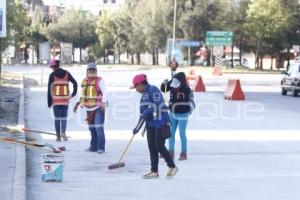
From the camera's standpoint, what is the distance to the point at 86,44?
9931 centimetres

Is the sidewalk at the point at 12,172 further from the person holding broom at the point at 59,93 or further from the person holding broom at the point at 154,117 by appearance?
the person holding broom at the point at 154,117

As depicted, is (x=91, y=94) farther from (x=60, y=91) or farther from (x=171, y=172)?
(x=171, y=172)

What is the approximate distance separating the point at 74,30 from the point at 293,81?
62399mm

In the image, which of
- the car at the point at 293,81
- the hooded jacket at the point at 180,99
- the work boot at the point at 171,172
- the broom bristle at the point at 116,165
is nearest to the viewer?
the work boot at the point at 171,172

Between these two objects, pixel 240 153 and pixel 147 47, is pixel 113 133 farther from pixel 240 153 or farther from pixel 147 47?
pixel 147 47

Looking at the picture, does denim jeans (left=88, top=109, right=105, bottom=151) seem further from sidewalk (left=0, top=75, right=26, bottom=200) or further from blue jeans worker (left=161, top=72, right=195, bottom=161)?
blue jeans worker (left=161, top=72, right=195, bottom=161)

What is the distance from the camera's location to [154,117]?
10.8 meters

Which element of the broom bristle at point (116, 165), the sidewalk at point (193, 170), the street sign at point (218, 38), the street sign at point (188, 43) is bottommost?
the sidewalk at point (193, 170)

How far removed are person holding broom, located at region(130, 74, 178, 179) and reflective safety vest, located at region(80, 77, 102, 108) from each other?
310 cm

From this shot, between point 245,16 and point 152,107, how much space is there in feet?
231

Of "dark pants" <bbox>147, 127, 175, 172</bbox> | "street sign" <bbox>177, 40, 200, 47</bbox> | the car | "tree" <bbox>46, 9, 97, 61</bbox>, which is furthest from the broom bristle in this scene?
"tree" <bbox>46, 9, 97, 61</bbox>

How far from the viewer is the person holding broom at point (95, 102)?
1386 centimetres

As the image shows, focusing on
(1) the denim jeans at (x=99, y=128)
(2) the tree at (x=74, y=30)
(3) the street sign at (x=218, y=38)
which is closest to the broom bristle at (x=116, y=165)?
(1) the denim jeans at (x=99, y=128)

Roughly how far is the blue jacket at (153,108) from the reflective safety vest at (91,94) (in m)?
3.15
